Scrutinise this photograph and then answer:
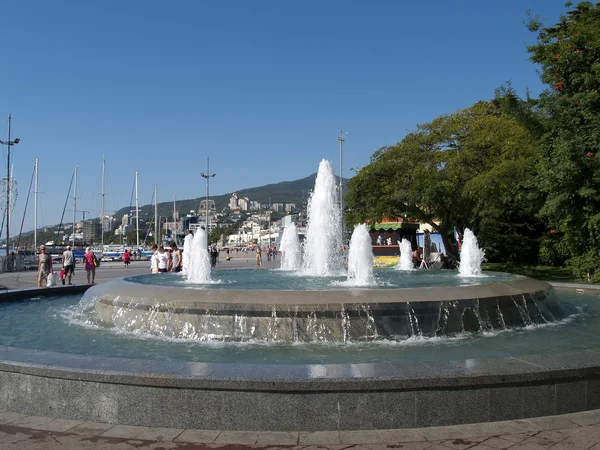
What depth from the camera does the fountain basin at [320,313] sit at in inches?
335

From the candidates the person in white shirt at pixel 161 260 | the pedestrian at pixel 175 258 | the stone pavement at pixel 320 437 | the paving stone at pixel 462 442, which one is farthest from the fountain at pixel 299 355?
the pedestrian at pixel 175 258

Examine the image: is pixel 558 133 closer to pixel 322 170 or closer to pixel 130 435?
pixel 322 170

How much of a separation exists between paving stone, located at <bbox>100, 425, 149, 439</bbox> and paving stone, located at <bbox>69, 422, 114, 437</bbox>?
0.06m

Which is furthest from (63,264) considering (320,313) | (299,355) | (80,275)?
(299,355)

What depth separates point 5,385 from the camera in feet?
18.4

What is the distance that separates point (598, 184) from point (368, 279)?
28.7 feet

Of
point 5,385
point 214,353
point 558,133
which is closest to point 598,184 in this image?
point 558,133

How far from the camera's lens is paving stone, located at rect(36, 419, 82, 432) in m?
5.10

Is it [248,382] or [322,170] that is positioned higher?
[322,170]

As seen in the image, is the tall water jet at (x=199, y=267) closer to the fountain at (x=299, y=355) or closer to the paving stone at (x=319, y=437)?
the fountain at (x=299, y=355)

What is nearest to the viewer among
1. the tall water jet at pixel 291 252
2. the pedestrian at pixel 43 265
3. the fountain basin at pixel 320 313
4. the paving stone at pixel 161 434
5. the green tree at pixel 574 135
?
the paving stone at pixel 161 434

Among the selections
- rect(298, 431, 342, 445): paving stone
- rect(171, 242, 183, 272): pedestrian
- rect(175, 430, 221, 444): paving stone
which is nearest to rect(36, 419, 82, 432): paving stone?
rect(175, 430, 221, 444): paving stone

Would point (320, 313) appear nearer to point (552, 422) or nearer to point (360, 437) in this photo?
point (360, 437)

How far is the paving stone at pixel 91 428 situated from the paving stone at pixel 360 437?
215 centimetres
